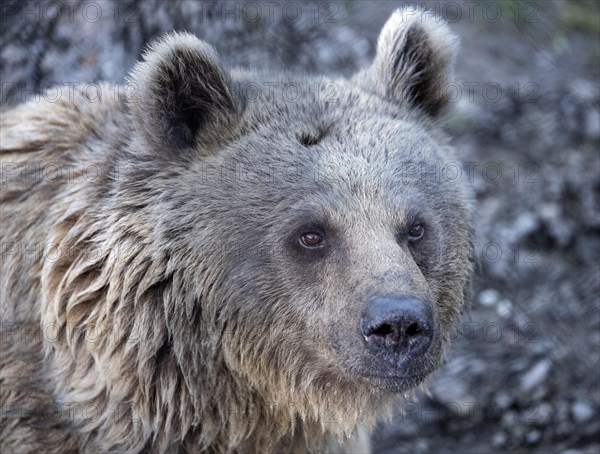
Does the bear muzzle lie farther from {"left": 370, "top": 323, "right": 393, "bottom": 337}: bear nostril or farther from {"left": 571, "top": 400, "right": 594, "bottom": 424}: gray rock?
{"left": 571, "top": 400, "right": 594, "bottom": 424}: gray rock

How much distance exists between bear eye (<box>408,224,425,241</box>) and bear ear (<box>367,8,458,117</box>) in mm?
1124

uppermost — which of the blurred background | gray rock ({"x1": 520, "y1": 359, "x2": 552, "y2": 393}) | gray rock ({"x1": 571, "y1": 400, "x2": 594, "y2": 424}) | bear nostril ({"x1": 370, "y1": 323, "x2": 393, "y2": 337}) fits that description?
bear nostril ({"x1": 370, "y1": 323, "x2": 393, "y2": 337})

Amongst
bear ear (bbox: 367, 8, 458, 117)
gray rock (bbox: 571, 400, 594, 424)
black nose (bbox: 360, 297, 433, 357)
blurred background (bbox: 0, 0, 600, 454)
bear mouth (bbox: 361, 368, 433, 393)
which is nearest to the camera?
black nose (bbox: 360, 297, 433, 357)

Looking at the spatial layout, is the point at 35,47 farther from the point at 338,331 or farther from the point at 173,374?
the point at 338,331

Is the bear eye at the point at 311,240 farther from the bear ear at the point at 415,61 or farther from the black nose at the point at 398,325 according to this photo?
the bear ear at the point at 415,61

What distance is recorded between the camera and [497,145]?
9.31m

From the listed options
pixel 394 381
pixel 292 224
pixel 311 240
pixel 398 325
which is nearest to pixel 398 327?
pixel 398 325

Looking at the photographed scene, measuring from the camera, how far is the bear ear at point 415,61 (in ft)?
19.1

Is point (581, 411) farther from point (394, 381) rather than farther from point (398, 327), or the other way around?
point (398, 327)

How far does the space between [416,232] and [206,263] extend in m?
1.23

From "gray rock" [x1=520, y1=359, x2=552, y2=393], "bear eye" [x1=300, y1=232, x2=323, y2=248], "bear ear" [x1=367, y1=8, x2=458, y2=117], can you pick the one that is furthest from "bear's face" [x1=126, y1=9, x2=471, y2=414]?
"gray rock" [x1=520, y1=359, x2=552, y2=393]

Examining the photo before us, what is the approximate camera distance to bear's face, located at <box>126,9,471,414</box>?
4715 millimetres

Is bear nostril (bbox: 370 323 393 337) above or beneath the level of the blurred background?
above

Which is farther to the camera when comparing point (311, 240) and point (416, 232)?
point (416, 232)
